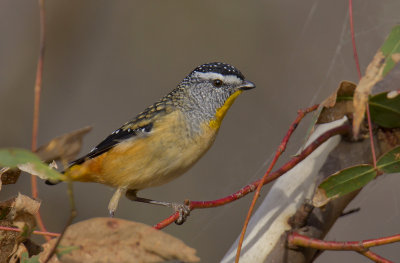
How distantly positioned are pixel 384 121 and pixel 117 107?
461cm

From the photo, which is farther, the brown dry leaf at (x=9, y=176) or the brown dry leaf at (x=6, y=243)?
the brown dry leaf at (x=9, y=176)

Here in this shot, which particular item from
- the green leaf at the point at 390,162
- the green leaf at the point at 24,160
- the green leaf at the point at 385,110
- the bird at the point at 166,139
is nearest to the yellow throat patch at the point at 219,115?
the bird at the point at 166,139

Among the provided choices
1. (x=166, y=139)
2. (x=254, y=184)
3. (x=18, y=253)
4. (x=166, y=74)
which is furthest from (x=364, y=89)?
(x=166, y=74)

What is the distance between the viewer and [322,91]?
4938 mm

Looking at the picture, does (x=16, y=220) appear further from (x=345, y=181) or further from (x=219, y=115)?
(x=219, y=115)

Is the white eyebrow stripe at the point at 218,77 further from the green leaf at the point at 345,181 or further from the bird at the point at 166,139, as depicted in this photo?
the green leaf at the point at 345,181

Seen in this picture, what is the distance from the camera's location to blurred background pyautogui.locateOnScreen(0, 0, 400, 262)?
5598mm

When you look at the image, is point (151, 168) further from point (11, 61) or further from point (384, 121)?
point (11, 61)

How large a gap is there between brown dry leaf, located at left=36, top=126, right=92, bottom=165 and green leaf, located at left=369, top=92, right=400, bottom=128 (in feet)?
4.22

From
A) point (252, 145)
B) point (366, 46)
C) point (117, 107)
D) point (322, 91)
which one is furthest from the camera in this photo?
point (117, 107)

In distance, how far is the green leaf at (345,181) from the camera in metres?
1.81

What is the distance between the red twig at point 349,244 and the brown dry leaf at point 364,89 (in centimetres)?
45

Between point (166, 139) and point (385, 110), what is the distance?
41.5 inches

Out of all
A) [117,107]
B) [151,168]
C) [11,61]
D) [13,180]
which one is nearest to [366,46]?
[151,168]
